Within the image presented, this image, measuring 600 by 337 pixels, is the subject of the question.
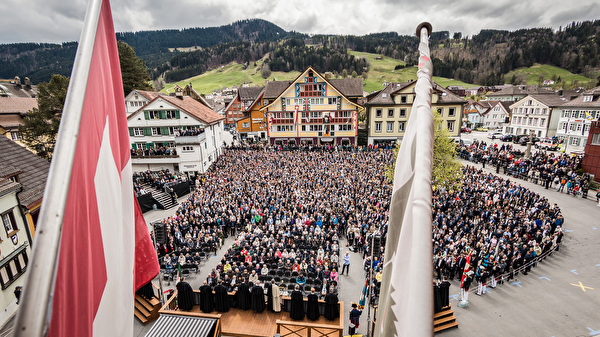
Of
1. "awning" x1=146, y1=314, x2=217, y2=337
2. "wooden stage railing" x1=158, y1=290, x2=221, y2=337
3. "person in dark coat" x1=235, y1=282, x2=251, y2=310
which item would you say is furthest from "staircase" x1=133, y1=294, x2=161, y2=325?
"person in dark coat" x1=235, y1=282, x2=251, y2=310

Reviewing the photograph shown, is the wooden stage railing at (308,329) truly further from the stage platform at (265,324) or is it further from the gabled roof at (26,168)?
the gabled roof at (26,168)

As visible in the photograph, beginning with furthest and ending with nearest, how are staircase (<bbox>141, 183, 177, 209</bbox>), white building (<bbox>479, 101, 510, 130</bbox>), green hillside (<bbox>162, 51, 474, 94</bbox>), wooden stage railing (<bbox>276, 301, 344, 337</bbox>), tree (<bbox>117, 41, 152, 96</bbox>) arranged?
green hillside (<bbox>162, 51, 474, 94</bbox>) → white building (<bbox>479, 101, 510, 130</bbox>) → tree (<bbox>117, 41, 152, 96</bbox>) → staircase (<bbox>141, 183, 177, 209</bbox>) → wooden stage railing (<bbox>276, 301, 344, 337</bbox>)

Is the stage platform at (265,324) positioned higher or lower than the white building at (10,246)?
lower

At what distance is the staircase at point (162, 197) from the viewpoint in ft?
84.2

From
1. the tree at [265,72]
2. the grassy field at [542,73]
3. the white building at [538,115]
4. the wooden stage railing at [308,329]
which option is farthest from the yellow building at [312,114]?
the grassy field at [542,73]

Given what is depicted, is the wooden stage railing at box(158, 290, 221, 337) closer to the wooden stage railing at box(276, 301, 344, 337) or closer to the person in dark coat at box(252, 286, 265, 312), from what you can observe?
the person in dark coat at box(252, 286, 265, 312)

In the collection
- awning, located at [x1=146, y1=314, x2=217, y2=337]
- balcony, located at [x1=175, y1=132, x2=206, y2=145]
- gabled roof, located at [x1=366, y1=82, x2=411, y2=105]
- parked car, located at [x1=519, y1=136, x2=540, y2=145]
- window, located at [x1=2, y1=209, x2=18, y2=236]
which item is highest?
gabled roof, located at [x1=366, y1=82, x2=411, y2=105]

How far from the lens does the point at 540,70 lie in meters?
135

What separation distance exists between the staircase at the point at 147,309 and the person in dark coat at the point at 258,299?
4.41m

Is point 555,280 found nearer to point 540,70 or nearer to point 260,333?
point 260,333

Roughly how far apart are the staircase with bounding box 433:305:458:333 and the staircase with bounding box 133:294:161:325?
39.2ft

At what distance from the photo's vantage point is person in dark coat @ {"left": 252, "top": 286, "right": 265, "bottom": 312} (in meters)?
12.1

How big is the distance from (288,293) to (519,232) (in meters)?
13.9

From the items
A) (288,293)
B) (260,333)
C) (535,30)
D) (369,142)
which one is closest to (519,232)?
(288,293)
